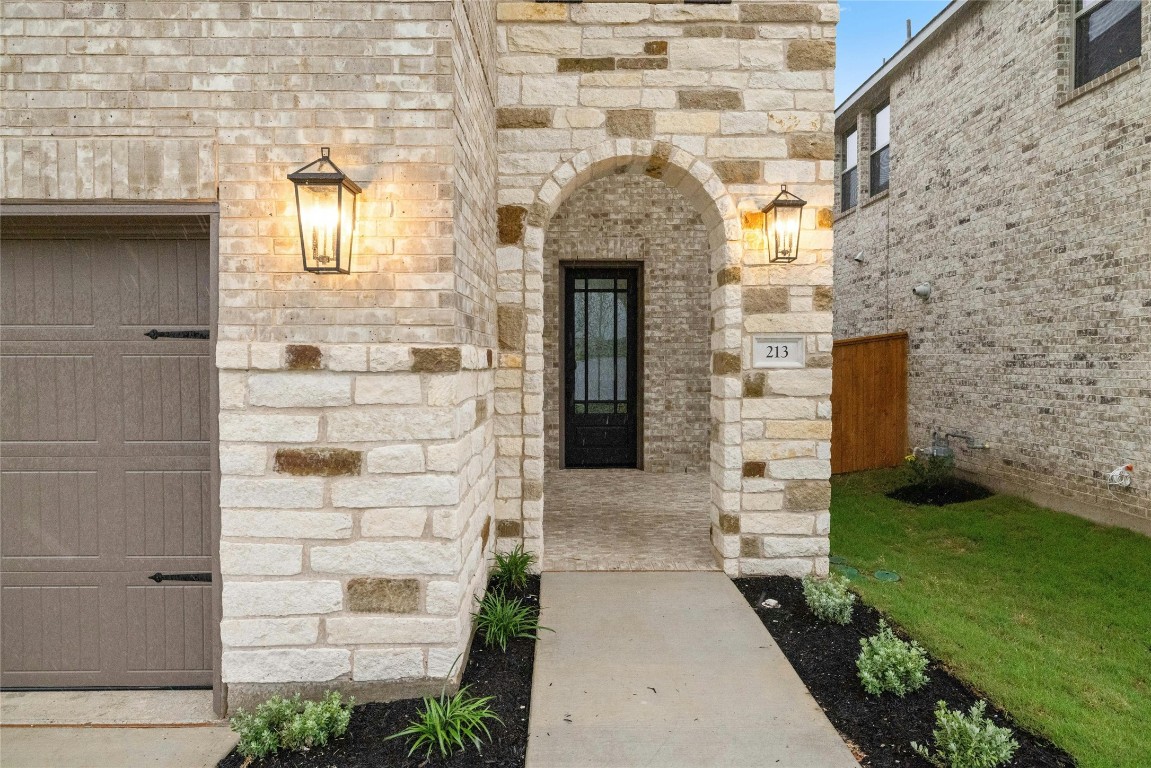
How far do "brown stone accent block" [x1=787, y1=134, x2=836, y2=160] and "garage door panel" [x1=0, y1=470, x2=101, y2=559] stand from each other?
4697 mm

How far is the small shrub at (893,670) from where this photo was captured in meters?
2.95

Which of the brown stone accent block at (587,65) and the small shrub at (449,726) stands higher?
the brown stone accent block at (587,65)

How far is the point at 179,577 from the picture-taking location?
3.05m

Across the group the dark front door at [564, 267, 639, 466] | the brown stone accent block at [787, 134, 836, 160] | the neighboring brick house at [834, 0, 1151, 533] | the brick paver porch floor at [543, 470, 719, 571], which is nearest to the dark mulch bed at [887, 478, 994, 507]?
the neighboring brick house at [834, 0, 1151, 533]

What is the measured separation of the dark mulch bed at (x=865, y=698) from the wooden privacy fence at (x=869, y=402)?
4.73 meters

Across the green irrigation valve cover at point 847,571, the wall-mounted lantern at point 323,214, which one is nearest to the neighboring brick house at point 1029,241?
the green irrigation valve cover at point 847,571

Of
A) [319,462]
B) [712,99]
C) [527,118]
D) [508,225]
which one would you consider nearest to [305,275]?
[319,462]

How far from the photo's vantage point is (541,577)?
14.5ft

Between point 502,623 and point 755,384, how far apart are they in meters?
2.41

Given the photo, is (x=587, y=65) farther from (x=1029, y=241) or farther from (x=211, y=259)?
(x=1029, y=241)

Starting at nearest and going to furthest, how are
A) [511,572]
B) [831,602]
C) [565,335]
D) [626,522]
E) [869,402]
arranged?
[831,602] < [511,572] < [626,522] < [565,335] < [869,402]

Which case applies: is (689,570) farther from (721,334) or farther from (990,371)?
(990,371)

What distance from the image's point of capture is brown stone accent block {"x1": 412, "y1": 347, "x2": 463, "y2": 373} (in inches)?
111

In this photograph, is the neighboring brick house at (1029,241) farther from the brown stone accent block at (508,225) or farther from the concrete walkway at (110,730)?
the concrete walkway at (110,730)
